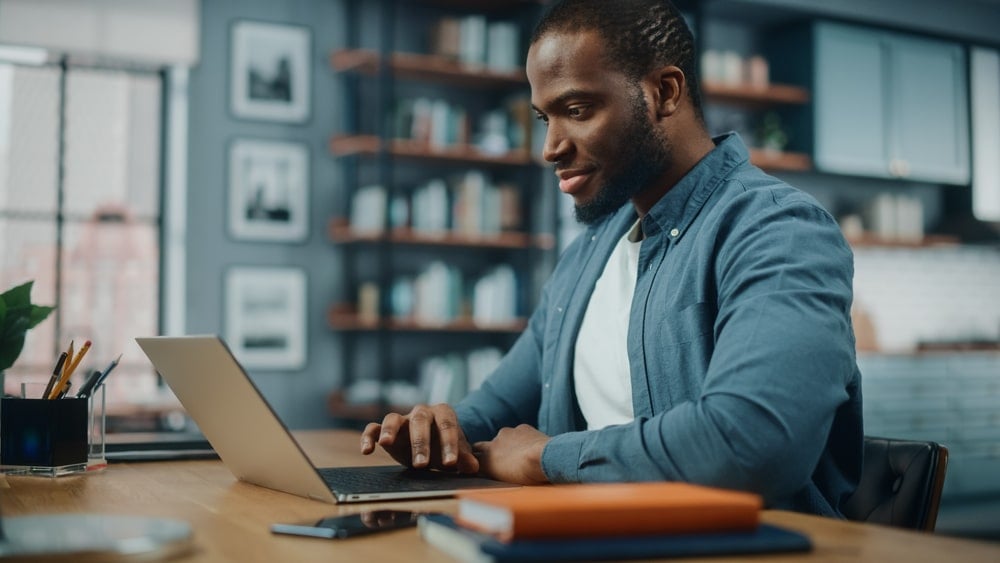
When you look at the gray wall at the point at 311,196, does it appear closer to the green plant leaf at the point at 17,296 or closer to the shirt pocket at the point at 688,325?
the green plant leaf at the point at 17,296

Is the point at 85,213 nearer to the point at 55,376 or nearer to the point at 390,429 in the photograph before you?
the point at 55,376

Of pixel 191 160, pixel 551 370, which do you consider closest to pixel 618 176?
pixel 551 370

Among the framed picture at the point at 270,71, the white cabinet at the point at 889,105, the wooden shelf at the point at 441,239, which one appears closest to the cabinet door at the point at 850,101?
the white cabinet at the point at 889,105

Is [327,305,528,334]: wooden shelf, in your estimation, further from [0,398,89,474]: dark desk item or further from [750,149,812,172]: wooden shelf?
[0,398,89,474]: dark desk item

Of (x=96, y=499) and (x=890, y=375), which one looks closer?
(x=96, y=499)

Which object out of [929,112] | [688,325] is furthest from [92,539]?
[929,112]

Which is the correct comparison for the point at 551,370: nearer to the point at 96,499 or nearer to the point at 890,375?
the point at 96,499

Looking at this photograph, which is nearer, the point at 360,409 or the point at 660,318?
the point at 660,318

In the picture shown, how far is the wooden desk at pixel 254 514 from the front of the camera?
34.0 inches

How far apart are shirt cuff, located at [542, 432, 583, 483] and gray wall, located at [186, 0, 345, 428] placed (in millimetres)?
3831

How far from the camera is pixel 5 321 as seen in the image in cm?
148

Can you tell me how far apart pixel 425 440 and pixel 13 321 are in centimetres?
59

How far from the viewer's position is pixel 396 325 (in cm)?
496

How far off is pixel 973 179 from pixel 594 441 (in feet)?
20.4
